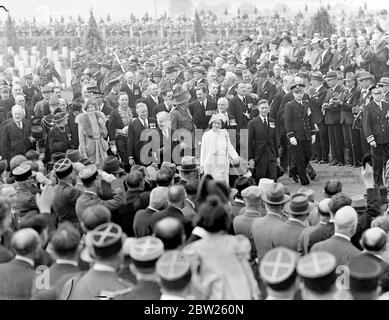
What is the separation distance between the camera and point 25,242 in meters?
4.80

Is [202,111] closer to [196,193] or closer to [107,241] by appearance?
[196,193]

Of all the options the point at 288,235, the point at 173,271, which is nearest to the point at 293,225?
the point at 288,235

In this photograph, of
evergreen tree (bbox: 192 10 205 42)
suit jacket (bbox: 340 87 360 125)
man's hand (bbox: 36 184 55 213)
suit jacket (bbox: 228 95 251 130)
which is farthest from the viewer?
evergreen tree (bbox: 192 10 205 42)

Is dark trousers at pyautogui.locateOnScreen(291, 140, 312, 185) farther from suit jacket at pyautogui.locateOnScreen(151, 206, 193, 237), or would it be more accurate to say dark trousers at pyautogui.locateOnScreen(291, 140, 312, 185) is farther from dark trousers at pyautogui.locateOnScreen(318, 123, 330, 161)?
suit jacket at pyautogui.locateOnScreen(151, 206, 193, 237)

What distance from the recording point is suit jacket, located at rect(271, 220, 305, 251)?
5738mm

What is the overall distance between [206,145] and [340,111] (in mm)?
4119

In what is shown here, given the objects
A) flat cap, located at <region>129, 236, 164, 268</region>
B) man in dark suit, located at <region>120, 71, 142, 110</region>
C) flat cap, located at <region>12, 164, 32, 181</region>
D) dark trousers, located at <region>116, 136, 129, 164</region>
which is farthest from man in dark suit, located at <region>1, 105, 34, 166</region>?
flat cap, located at <region>129, 236, 164, 268</region>

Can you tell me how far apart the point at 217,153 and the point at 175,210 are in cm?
354

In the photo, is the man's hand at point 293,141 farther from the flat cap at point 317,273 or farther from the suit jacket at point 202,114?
the flat cap at point 317,273

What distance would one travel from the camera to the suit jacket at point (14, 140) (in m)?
11.2

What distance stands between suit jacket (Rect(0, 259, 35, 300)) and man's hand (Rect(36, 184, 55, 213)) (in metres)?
1.91

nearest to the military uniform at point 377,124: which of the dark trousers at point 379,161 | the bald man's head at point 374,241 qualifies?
the dark trousers at point 379,161

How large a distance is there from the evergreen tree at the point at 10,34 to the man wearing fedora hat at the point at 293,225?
2633 centimetres
